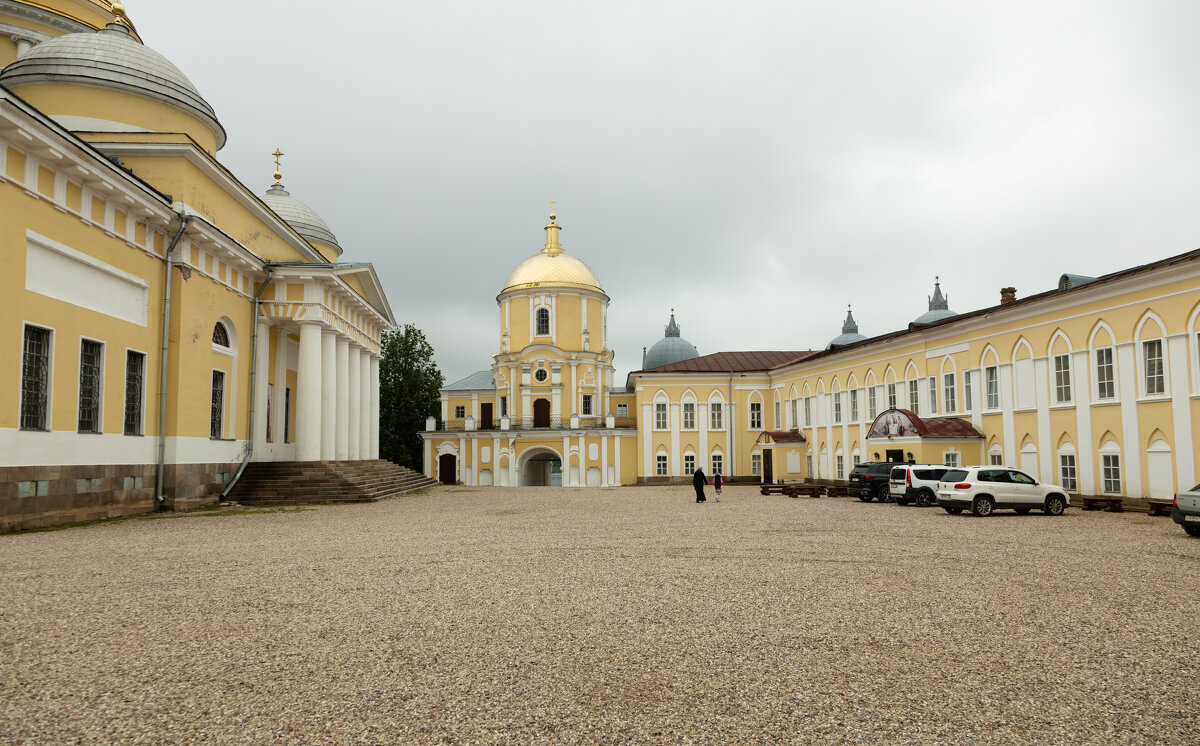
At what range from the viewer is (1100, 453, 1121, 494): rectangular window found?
24141 millimetres

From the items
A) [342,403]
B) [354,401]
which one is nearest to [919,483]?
[342,403]

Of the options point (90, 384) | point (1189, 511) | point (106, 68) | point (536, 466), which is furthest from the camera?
point (536, 466)

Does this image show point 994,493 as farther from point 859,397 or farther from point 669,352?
point 669,352

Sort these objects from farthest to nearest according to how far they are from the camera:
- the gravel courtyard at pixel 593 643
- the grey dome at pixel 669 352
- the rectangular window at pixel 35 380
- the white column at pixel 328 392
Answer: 1. the grey dome at pixel 669 352
2. the white column at pixel 328 392
3. the rectangular window at pixel 35 380
4. the gravel courtyard at pixel 593 643

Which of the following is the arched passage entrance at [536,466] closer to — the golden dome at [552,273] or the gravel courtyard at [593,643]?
the golden dome at [552,273]

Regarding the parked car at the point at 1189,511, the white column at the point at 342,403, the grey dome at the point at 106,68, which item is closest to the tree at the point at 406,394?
the white column at the point at 342,403

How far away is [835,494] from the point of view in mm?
33125

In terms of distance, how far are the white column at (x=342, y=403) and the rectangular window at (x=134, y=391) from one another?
10.7 meters

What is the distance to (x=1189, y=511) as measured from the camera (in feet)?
50.5

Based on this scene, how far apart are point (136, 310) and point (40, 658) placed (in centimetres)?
1567

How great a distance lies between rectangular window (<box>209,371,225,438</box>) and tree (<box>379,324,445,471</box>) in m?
35.1

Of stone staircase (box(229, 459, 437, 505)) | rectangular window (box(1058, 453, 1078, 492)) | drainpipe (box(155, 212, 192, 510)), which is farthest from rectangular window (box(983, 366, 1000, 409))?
drainpipe (box(155, 212, 192, 510))

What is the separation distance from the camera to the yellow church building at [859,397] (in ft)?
76.2

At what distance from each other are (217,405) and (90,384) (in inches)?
248
